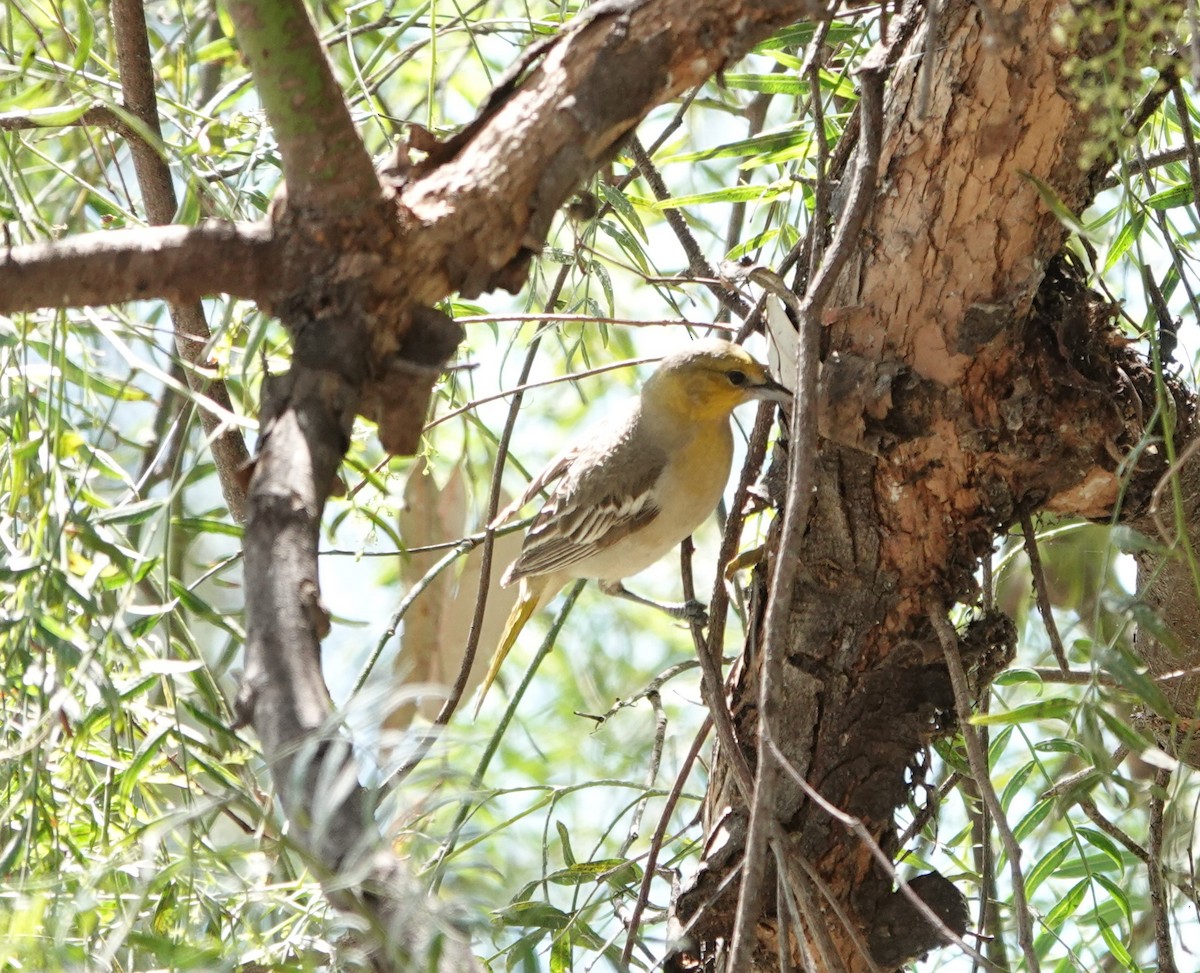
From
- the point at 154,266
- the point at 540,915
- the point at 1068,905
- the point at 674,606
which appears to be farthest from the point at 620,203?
the point at 1068,905

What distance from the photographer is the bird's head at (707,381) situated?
2.20m

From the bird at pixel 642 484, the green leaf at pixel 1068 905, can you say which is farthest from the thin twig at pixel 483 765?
the green leaf at pixel 1068 905

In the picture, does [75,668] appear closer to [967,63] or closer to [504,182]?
[504,182]

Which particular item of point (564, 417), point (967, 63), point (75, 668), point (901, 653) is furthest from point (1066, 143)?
point (564, 417)

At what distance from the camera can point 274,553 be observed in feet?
2.97

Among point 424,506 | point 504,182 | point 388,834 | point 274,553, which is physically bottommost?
point 388,834

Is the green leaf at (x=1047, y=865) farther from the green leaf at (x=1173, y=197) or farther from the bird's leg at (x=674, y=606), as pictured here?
the green leaf at (x=1173, y=197)

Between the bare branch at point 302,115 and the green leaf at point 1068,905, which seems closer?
the bare branch at point 302,115

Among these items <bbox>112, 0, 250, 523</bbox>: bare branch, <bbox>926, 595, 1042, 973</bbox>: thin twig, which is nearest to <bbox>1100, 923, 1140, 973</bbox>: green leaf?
<bbox>926, 595, 1042, 973</bbox>: thin twig

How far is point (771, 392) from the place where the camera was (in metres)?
2.01

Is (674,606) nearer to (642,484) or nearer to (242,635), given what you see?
(642,484)

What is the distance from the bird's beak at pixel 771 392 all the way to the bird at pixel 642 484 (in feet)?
0.28

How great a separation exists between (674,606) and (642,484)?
24cm

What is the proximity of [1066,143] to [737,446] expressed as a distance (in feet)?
4.74
